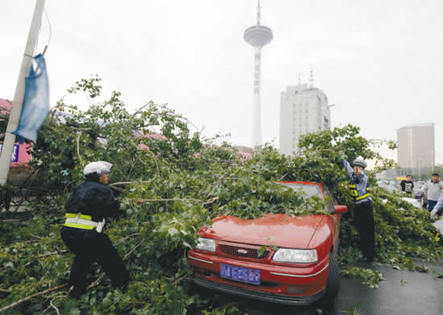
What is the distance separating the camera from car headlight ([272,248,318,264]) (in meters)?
2.50

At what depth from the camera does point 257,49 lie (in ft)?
308

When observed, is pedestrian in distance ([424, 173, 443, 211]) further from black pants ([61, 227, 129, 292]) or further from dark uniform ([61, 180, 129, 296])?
dark uniform ([61, 180, 129, 296])

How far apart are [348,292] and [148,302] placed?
2.48m

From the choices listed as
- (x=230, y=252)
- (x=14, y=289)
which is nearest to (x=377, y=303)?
(x=230, y=252)

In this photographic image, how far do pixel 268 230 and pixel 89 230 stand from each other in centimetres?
194

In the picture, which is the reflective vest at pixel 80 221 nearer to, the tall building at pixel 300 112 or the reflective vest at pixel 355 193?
the reflective vest at pixel 355 193

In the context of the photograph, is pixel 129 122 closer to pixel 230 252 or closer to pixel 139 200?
pixel 139 200

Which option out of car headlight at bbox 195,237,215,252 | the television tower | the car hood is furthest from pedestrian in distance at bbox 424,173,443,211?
the television tower

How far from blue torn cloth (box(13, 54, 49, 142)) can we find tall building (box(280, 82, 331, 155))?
7623 cm

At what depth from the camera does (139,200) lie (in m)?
3.27

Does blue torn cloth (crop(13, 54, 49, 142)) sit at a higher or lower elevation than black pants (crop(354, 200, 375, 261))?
higher

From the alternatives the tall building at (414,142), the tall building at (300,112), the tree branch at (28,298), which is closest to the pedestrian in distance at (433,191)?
the tree branch at (28,298)

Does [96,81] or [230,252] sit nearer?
[230,252]

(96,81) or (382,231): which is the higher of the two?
(96,81)
